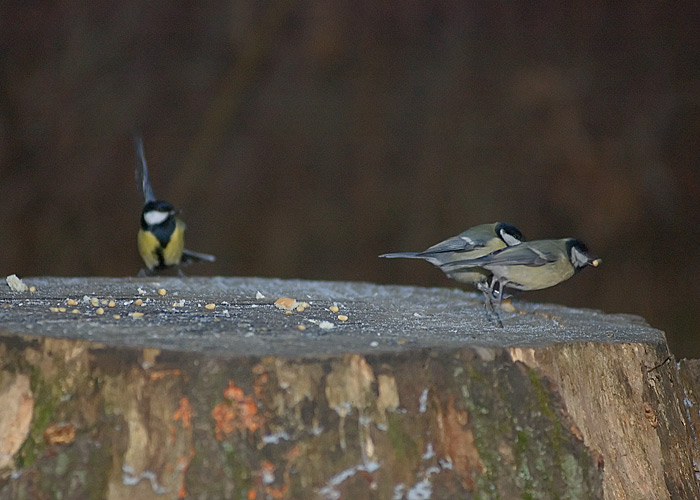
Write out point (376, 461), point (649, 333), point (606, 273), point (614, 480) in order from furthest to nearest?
point (606, 273)
point (649, 333)
point (614, 480)
point (376, 461)

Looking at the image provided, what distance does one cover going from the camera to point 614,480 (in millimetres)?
1397

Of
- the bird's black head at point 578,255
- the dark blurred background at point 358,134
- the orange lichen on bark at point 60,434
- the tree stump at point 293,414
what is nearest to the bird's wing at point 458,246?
the bird's black head at point 578,255

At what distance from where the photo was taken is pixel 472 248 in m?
2.14

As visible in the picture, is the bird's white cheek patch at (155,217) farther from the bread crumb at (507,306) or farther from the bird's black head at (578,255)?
the bird's black head at (578,255)

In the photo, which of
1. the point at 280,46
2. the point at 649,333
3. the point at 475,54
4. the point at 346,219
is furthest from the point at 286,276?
the point at 649,333

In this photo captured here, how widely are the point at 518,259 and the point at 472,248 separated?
0.25m

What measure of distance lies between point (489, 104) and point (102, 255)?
6.93 ft

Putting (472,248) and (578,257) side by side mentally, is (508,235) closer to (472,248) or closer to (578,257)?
(472,248)

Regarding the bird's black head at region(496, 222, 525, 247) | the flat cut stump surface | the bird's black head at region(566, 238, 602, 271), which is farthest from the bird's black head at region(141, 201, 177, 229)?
the bird's black head at region(566, 238, 602, 271)

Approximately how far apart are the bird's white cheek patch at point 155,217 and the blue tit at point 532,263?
1289 millimetres

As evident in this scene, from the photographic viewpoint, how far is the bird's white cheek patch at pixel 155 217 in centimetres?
290

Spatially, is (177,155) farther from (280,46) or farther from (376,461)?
(376,461)

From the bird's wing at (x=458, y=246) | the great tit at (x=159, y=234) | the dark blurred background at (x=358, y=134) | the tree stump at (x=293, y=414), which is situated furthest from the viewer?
the dark blurred background at (x=358, y=134)

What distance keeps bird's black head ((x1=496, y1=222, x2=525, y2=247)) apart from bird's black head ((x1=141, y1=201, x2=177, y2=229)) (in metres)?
1.26
